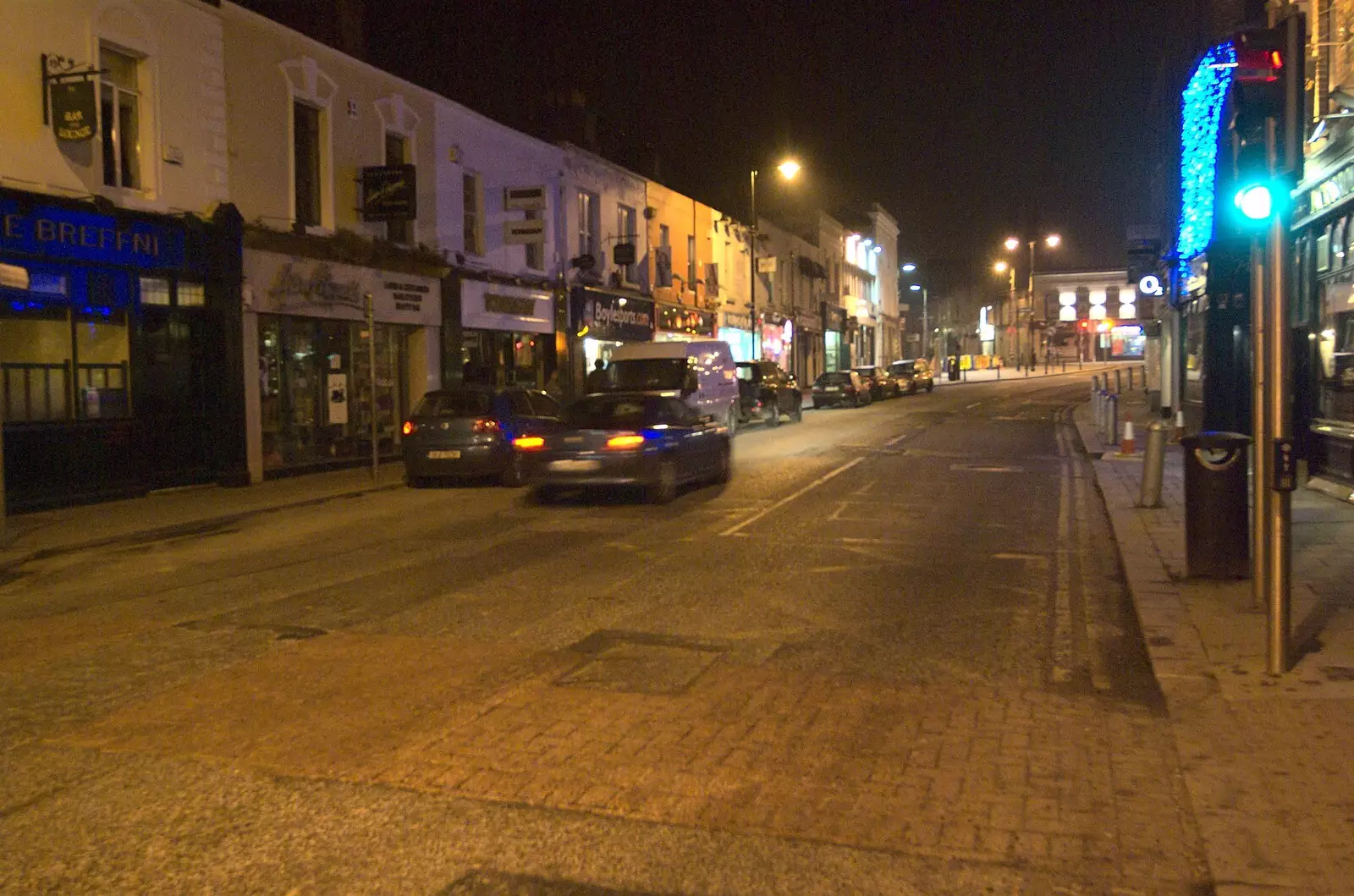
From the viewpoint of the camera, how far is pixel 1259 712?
19.7 ft

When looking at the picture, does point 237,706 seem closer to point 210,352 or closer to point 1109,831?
point 1109,831

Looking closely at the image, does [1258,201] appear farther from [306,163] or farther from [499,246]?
[499,246]

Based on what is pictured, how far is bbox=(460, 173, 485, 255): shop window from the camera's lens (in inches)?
1007

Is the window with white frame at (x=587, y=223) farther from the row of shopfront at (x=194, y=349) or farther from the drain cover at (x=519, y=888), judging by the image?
the drain cover at (x=519, y=888)

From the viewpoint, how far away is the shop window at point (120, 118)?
16.2m

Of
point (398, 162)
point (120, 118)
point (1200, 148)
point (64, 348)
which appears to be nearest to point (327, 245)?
Result: point (398, 162)

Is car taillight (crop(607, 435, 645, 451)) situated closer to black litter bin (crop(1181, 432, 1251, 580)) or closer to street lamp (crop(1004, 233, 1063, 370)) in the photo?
black litter bin (crop(1181, 432, 1251, 580))

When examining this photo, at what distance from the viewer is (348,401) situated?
21.4 m

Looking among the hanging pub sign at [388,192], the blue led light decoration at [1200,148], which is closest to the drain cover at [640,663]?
the blue led light decoration at [1200,148]

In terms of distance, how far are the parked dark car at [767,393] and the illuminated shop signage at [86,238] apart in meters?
15.9

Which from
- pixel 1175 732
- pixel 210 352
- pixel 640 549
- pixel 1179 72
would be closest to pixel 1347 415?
pixel 640 549

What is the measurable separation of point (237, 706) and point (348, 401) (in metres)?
15.7

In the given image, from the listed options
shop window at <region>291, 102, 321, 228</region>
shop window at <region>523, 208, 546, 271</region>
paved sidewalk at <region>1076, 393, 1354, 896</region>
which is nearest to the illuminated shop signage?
shop window at <region>291, 102, 321, 228</region>

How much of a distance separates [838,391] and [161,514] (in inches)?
1193
